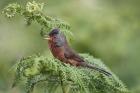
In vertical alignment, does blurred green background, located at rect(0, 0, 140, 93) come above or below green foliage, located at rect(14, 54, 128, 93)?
above

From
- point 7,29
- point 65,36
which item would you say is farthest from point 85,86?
point 7,29

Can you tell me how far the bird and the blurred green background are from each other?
3.17m

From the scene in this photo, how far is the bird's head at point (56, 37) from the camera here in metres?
3.67

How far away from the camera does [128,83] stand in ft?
24.2

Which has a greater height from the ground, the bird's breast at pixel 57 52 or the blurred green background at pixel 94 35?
the blurred green background at pixel 94 35

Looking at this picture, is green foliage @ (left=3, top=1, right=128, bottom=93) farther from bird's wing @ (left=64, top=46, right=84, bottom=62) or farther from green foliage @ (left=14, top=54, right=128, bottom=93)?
bird's wing @ (left=64, top=46, right=84, bottom=62)

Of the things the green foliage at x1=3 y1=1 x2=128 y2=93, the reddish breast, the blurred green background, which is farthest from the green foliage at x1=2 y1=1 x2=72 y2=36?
the blurred green background

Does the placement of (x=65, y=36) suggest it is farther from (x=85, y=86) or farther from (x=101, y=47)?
(x=101, y=47)

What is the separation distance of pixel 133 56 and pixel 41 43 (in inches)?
43.2

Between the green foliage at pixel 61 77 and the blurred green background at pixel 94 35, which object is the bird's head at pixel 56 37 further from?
the blurred green background at pixel 94 35

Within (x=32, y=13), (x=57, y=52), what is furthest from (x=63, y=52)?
(x=32, y=13)

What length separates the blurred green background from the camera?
8.08m

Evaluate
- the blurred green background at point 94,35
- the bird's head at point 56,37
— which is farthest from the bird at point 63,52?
the blurred green background at point 94,35

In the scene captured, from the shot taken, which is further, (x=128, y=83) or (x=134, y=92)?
(x=128, y=83)
